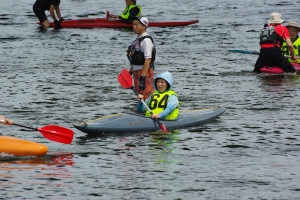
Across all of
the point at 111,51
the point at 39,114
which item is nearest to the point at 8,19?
the point at 111,51

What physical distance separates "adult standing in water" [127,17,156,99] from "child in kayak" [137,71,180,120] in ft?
1.62

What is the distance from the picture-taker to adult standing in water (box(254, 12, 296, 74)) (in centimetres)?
1886

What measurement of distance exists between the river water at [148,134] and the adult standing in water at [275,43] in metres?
0.34

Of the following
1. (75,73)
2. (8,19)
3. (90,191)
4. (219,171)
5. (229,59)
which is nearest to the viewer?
(90,191)

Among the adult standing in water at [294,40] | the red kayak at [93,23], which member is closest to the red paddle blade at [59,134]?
the adult standing in water at [294,40]

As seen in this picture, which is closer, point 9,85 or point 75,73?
point 9,85

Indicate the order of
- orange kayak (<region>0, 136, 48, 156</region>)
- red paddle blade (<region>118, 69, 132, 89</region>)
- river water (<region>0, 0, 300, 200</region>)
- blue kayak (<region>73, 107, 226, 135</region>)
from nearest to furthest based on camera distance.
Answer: river water (<region>0, 0, 300, 200</region>)
orange kayak (<region>0, 136, 48, 156</region>)
blue kayak (<region>73, 107, 226, 135</region>)
red paddle blade (<region>118, 69, 132, 89</region>)

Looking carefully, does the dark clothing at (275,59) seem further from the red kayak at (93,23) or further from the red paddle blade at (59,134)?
the red kayak at (93,23)

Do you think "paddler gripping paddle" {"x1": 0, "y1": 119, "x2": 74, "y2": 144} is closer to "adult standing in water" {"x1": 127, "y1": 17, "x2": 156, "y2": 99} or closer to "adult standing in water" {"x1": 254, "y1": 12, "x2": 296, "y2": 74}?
"adult standing in water" {"x1": 127, "y1": 17, "x2": 156, "y2": 99}

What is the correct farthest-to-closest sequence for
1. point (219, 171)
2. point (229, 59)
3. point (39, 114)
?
point (229, 59) → point (39, 114) → point (219, 171)

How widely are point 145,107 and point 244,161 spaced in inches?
97.9

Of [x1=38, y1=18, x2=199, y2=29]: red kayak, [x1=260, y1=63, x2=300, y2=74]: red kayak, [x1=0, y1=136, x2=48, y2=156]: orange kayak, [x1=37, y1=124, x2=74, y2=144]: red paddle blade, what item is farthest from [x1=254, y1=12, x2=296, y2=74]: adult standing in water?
[x1=38, y1=18, x2=199, y2=29]: red kayak

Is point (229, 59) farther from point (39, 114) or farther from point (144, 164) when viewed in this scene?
point (144, 164)

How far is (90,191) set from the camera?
406 inches
